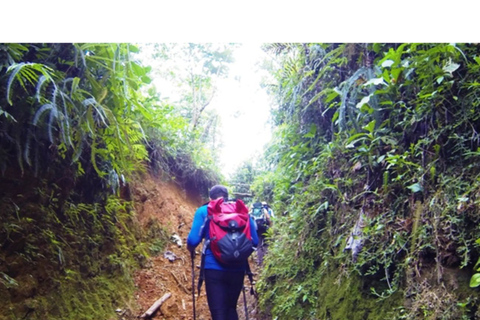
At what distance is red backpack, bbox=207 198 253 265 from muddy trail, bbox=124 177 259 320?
1479 mm

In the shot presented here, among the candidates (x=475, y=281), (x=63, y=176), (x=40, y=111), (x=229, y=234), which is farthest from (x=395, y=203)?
(x=63, y=176)

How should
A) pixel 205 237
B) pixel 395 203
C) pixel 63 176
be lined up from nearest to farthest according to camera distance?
pixel 395 203 < pixel 205 237 < pixel 63 176

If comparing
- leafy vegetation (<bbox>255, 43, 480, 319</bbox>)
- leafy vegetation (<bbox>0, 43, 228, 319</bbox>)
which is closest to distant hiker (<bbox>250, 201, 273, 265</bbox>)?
leafy vegetation (<bbox>255, 43, 480, 319</bbox>)

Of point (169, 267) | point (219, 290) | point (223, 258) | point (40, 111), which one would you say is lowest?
point (169, 267)

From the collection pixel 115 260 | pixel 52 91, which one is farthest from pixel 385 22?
pixel 115 260

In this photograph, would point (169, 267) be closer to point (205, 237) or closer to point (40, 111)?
point (205, 237)

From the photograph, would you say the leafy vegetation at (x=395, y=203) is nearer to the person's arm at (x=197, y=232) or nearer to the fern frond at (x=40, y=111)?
the person's arm at (x=197, y=232)

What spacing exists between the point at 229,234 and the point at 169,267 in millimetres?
3396

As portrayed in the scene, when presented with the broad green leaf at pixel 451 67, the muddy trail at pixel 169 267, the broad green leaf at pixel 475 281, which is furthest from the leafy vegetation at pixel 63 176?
the broad green leaf at pixel 475 281

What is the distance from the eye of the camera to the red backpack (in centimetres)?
341

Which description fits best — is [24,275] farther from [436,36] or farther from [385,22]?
[436,36]

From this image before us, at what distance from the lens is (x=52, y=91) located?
10.7 feet

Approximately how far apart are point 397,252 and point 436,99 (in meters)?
1.32

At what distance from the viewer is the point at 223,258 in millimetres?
3393
